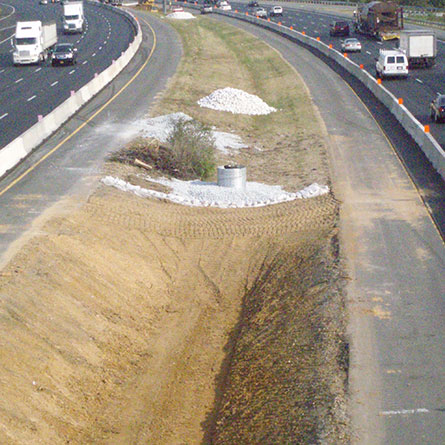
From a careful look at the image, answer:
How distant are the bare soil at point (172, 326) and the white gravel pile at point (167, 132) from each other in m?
10.0

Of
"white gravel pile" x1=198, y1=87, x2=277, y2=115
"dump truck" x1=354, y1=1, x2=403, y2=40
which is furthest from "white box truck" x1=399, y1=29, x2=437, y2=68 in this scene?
"dump truck" x1=354, y1=1, x2=403, y2=40

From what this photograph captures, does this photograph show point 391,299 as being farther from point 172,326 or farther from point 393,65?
point 393,65

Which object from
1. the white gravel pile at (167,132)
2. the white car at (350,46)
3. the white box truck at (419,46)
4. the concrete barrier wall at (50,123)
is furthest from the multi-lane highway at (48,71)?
the white box truck at (419,46)

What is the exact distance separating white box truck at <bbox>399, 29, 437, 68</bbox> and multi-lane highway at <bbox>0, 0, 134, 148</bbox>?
24.3 metres

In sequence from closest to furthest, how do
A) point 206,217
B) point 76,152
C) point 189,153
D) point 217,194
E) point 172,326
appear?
point 172,326 → point 206,217 → point 217,194 → point 76,152 → point 189,153

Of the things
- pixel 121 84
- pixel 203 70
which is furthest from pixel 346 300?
pixel 203 70

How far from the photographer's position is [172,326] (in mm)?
19250

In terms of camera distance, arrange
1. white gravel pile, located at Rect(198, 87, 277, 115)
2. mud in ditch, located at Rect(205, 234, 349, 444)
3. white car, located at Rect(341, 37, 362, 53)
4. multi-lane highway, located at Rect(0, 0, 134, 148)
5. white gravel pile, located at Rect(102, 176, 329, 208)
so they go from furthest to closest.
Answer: white car, located at Rect(341, 37, 362, 53), white gravel pile, located at Rect(198, 87, 277, 115), multi-lane highway, located at Rect(0, 0, 134, 148), white gravel pile, located at Rect(102, 176, 329, 208), mud in ditch, located at Rect(205, 234, 349, 444)

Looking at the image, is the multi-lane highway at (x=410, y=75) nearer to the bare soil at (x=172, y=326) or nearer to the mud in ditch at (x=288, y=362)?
the bare soil at (x=172, y=326)

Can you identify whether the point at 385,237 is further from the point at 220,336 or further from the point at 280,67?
the point at 280,67

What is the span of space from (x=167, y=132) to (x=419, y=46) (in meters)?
29.2

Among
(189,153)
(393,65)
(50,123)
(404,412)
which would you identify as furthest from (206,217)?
(393,65)

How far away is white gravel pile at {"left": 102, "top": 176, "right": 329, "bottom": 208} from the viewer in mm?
27766

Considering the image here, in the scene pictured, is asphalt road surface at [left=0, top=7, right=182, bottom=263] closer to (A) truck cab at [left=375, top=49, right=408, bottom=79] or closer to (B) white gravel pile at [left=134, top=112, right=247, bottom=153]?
(B) white gravel pile at [left=134, top=112, right=247, bottom=153]
